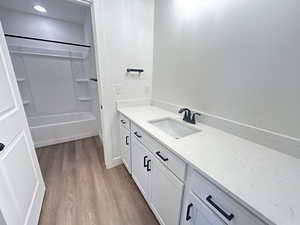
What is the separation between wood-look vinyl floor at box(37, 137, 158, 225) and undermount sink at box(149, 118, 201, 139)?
817 mm

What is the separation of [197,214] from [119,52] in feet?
5.62

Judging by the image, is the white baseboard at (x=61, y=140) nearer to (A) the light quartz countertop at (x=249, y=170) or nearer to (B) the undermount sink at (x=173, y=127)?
(B) the undermount sink at (x=173, y=127)

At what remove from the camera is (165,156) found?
35.3 inches

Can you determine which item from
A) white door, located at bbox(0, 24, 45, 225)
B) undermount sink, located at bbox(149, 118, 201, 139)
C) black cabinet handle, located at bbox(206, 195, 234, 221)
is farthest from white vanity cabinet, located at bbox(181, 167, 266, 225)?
white door, located at bbox(0, 24, 45, 225)

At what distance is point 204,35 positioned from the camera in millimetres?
1140

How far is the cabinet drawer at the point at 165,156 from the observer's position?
0.77 metres

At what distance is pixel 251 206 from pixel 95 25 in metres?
1.84

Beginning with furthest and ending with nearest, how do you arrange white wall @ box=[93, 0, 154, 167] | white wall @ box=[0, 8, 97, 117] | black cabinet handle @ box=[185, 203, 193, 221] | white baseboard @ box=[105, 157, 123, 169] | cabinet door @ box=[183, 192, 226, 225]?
white wall @ box=[0, 8, 97, 117], white baseboard @ box=[105, 157, 123, 169], white wall @ box=[93, 0, 154, 167], black cabinet handle @ box=[185, 203, 193, 221], cabinet door @ box=[183, 192, 226, 225]

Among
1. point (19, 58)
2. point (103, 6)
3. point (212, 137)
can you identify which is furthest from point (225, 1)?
point (19, 58)

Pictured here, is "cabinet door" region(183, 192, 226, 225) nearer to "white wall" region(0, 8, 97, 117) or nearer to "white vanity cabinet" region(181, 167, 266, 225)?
"white vanity cabinet" region(181, 167, 266, 225)

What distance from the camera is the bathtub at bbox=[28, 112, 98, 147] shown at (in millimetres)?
2318

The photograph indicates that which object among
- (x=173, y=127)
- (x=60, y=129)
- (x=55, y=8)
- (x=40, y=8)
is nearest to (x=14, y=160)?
(x=173, y=127)

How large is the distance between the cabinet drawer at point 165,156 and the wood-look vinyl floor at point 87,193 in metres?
0.73

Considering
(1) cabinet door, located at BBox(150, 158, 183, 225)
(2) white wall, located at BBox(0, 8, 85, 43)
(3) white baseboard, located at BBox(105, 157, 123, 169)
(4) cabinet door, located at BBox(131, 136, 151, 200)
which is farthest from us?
(2) white wall, located at BBox(0, 8, 85, 43)
